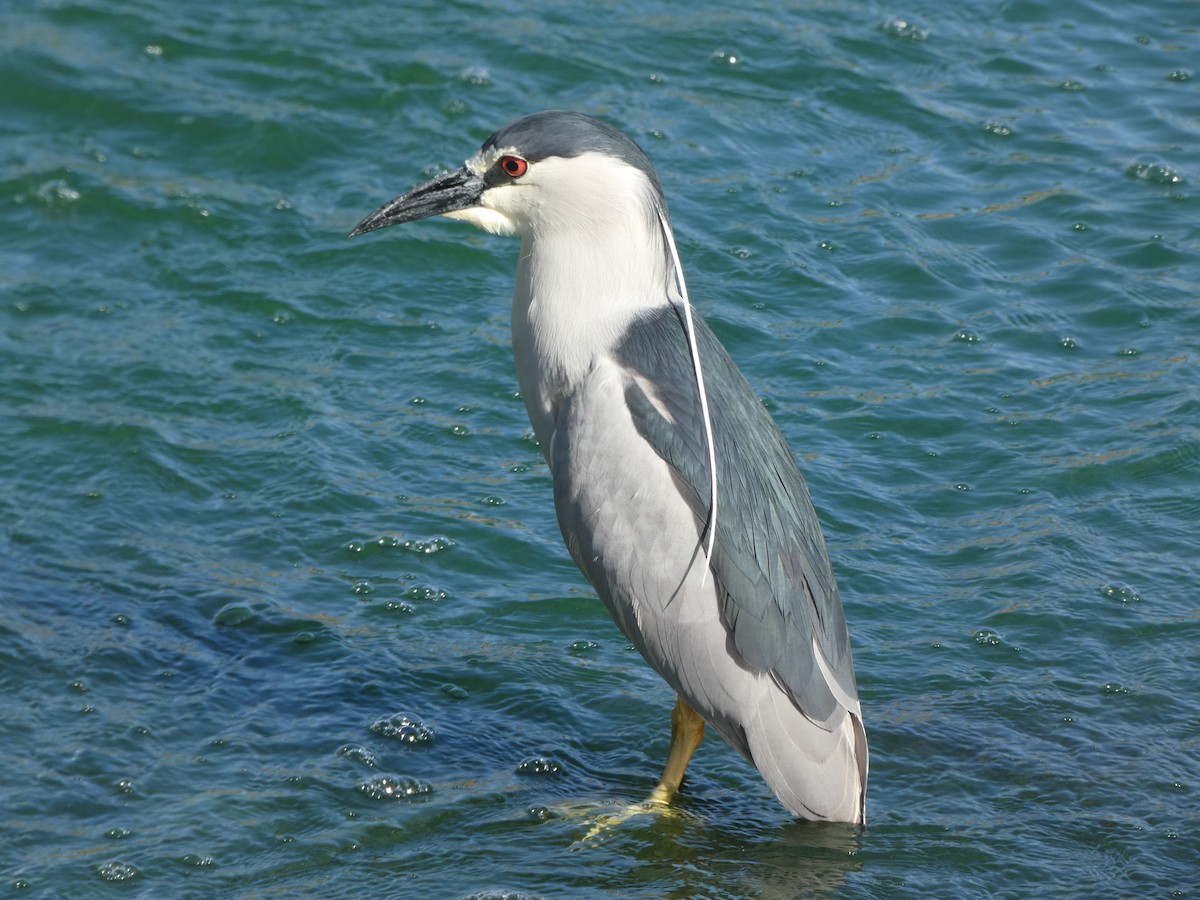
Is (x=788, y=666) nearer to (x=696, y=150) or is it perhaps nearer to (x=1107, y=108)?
(x=696, y=150)

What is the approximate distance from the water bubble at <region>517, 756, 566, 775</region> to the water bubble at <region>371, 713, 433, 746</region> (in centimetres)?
37

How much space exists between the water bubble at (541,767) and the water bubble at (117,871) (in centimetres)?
131

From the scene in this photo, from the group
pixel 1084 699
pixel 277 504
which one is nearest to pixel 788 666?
pixel 1084 699

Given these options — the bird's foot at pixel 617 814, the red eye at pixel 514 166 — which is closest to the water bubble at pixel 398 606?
the bird's foot at pixel 617 814

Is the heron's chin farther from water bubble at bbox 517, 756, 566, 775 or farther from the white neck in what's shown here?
water bubble at bbox 517, 756, 566, 775

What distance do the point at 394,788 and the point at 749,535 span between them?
1502 millimetres

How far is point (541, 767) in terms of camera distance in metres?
5.22

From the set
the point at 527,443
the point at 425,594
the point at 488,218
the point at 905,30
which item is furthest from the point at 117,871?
the point at 905,30

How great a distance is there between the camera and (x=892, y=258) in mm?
8055

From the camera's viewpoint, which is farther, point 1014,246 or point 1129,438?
point 1014,246

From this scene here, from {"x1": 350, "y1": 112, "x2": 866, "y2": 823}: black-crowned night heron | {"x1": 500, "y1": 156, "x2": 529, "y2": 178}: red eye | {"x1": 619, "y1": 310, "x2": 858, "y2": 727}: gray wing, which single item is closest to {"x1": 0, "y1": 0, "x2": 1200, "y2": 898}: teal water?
{"x1": 350, "y1": 112, "x2": 866, "y2": 823}: black-crowned night heron

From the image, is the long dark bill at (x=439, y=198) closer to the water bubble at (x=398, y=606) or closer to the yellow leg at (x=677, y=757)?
the water bubble at (x=398, y=606)

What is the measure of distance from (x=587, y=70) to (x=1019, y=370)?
356 centimetres

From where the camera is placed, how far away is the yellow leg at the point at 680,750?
4988 millimetres
